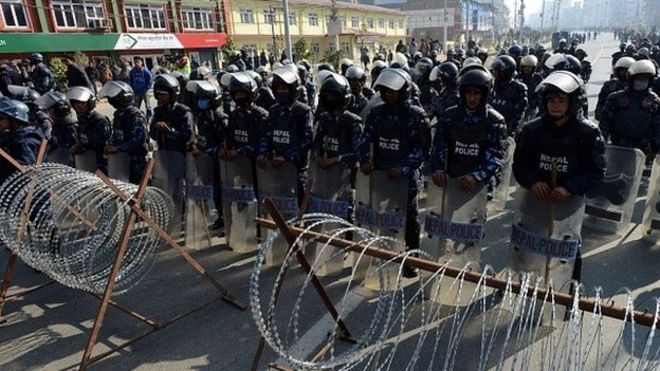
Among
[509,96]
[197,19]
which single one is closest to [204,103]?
[509,96]

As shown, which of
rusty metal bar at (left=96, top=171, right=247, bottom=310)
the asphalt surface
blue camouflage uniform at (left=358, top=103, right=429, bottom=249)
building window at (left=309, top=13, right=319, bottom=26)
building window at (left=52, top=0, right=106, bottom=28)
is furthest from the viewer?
building window at (left=309, top=13, right=319, bottom=26)

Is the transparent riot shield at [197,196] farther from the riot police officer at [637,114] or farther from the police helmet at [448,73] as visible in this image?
the riot police officer at [637,114]

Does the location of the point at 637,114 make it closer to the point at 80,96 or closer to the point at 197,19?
the point at 80,96

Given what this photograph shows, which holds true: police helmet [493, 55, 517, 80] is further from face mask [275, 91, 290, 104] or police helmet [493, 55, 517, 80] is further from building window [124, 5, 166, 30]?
building window [124, 5, 166, 30]

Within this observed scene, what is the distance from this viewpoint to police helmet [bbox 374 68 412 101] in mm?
4582

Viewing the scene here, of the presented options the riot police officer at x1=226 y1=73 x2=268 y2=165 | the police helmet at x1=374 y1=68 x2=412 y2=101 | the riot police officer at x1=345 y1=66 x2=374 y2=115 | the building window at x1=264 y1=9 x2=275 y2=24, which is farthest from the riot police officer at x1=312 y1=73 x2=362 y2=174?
the building window at x1=264 y1=9 x2=275 y2=24

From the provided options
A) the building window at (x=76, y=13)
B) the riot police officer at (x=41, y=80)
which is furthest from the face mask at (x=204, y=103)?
the building window at (x=76, y=13)

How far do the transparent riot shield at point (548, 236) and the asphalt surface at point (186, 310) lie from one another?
1.51 feet

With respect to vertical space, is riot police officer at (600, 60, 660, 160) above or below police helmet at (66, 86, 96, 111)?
below

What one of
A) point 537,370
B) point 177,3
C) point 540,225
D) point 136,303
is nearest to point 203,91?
point 136,303

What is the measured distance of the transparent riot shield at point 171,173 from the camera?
612cm

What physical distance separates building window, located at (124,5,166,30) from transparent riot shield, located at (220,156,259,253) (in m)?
32.6

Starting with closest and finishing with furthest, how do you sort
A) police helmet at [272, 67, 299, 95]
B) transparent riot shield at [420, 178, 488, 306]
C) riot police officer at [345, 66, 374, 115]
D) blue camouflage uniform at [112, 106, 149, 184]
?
transparent riot shield at [420, 178, 488, 306]
police helmet at [272, 67, 299, 95]
blue camouflage uniform at [112, 106, 149, 184]
riot police officer at [345, 66, 374, 115]

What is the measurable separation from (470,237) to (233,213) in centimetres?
290
